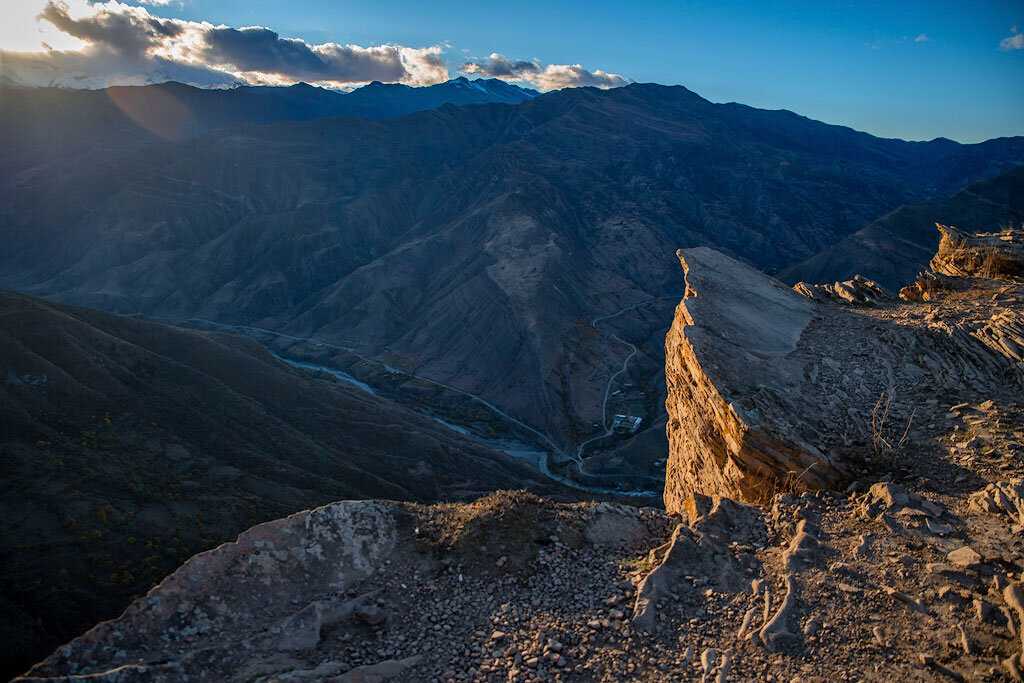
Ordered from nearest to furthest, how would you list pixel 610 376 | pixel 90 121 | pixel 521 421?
pixel 521 421, pixel 610 376, pixel 90 121

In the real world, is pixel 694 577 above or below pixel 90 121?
below

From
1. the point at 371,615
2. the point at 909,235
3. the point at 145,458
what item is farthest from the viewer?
the point at 909,235

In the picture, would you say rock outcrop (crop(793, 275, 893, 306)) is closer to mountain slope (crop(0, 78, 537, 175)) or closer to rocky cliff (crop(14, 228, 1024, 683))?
rocky cliff (crop(14, 228, 1024, 683))

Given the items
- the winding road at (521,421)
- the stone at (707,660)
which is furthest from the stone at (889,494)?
the winding road at (521,421)

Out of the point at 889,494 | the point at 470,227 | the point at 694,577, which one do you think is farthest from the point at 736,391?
the point at 470,227

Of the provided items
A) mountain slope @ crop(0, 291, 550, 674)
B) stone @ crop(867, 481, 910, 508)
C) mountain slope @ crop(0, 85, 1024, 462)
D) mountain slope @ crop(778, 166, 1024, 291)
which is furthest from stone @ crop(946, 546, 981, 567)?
mountain slope @ crop(778, 166, 1024, 291)

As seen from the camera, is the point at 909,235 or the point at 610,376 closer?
the point at 610,376

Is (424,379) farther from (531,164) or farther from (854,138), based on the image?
(854,138)

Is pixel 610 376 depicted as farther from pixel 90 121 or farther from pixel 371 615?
pixel 90 121
